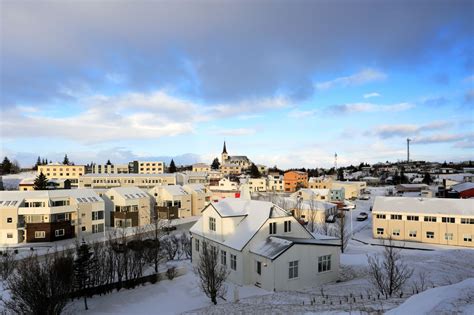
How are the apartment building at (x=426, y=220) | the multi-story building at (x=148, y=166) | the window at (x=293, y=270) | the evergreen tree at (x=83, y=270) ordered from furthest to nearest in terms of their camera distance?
the multi-story building at (x=148, y=166)
the apartment building at (x=426, y=220)
the window at (x=293, y=270)
the evergreen tree at (x=83, y=270)

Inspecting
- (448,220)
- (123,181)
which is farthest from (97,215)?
(448,220)

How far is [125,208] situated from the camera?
58875 millimetres

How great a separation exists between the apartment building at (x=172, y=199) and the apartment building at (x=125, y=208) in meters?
4.97

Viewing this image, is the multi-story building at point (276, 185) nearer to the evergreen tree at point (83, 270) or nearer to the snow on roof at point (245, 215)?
the snow on roof at point (245, 215)

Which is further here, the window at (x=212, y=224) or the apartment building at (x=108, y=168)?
the apartment building at (x=108, y=168)

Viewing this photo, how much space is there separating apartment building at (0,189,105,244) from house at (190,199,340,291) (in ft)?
87.8

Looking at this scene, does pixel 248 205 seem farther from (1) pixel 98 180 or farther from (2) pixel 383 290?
(1) pixel 98 180

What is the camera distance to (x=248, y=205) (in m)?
32.0

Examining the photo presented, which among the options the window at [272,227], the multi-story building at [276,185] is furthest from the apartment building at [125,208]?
the multi-story building at [276,185]

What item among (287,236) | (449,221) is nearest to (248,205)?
(287,236)

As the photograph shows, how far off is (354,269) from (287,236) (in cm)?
666

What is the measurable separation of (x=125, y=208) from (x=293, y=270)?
41213 mm

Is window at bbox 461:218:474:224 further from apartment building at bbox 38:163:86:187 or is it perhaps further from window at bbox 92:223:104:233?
apartment building at bbox 38:163:86:187

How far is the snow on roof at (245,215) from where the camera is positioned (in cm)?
2773
